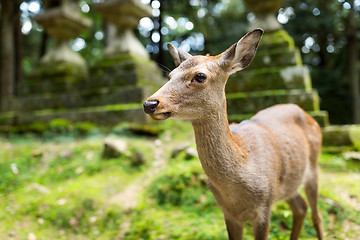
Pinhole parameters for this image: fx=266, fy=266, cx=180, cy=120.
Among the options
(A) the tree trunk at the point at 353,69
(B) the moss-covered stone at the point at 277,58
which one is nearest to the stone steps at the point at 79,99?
(B) the moss-covered stone at the point at 277,58

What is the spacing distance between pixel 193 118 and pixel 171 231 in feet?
5.70

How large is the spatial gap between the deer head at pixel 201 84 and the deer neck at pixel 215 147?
0.07 meters

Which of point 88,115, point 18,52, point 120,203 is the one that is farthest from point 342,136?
point 18,52

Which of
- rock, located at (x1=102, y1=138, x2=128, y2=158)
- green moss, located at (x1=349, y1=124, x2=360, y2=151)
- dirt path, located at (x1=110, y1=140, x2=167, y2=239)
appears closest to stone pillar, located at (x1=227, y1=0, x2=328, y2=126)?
green moss, located at (x1=349, y1=124, x2=360, y2=151)

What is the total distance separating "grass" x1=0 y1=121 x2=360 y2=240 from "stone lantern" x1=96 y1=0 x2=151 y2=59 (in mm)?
2779

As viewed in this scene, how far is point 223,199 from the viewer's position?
6.36 feet

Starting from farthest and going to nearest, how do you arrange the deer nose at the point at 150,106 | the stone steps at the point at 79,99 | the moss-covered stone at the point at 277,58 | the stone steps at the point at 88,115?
1. the stone steps at the point at 79,99
2. the stone steps at the point at 88,115
3. the moss-covered stone at the point at 277,58
4. the deer nose at the point at 150,106

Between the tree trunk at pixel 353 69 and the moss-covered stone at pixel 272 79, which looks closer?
the moss-covered stone at pixel 272 79

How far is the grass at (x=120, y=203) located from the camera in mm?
2965

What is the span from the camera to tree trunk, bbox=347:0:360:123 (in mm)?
11178

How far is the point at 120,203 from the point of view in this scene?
3.41m

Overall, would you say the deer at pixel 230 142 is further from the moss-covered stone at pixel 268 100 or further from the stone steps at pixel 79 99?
the stone steps at pixel 79 99

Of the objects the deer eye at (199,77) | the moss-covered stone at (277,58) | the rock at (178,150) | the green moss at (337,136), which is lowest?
the rock at (178,150)

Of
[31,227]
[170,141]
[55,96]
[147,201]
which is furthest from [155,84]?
[31,227]
